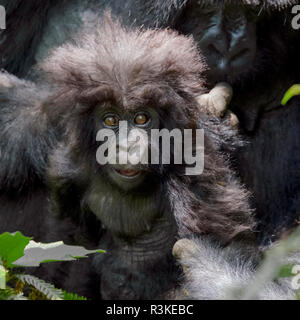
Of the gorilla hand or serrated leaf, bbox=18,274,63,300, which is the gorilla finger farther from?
serrated leaf, bbox=18,274,63,300

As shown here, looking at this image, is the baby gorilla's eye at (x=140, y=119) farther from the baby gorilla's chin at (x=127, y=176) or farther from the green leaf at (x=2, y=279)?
the green leaf at (x=2, y=279)

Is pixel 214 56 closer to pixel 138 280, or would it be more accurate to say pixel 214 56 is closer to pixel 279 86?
pixel 279 86

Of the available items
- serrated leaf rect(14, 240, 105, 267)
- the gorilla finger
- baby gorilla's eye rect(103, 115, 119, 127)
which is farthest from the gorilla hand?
serrated leaf rect(14, 240, 105, 267)

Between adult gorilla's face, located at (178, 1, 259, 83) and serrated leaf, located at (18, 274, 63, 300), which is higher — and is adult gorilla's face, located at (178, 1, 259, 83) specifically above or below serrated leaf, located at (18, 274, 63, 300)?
above

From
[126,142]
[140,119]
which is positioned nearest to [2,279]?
[126,142]

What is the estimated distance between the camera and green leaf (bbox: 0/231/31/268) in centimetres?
192

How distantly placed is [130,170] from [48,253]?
103cm

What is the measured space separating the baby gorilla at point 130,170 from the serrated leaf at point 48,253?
87 cm

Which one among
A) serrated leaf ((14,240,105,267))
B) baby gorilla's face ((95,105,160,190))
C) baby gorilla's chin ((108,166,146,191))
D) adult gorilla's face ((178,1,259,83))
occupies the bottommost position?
serrated leaf ((14,240,105,267))

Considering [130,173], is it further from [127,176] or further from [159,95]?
[159,95]

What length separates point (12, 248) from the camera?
6.35 ft

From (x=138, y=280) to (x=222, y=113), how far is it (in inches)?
39.9

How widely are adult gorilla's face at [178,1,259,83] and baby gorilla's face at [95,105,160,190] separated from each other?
1.98 feet
